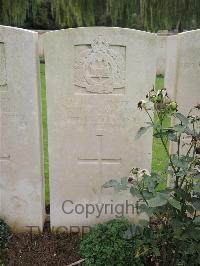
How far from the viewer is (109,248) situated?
2.78 m

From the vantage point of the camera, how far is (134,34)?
2.89 metres

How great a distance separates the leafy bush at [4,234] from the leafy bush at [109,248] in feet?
2.11

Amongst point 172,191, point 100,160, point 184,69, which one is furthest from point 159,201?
point 184,69

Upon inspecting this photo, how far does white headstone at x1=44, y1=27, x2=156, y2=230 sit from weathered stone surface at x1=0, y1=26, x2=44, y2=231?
0.39 ft

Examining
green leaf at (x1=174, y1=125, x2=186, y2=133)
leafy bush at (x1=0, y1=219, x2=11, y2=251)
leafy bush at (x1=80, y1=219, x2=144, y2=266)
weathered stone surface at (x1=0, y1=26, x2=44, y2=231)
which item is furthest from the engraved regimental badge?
leafy bush at (x1=0, y1=219, x2=11, y2=251)

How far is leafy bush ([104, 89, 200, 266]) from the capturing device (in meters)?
2.14

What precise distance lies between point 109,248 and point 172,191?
72 centimetres

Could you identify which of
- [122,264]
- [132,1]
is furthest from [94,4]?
[122,264]

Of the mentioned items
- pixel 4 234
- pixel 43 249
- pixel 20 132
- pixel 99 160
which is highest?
pixel 20 132

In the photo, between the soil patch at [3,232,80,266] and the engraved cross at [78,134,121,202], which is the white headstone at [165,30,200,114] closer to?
the engraved cross at [78,134,121,202]

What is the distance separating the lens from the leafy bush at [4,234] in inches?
121

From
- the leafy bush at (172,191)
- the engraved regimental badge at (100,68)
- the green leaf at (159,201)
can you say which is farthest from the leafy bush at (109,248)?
the engraved regimental badge at (100,68)

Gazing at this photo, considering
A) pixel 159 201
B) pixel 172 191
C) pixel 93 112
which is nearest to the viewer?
pixel 159 201

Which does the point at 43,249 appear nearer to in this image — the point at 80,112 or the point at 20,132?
the point at 20,132
